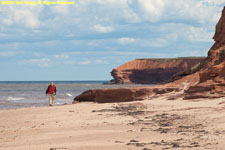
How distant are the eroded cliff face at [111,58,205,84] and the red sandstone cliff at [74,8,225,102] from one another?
12462 centimetres

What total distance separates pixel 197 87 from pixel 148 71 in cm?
13795

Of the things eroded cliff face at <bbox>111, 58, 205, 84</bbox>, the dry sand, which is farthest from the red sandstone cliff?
eroded cliff face at <bbox>111, 58, 205, 84</bbox>

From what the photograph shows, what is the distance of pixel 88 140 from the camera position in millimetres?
7590

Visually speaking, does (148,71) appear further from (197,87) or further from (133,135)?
(133,135)

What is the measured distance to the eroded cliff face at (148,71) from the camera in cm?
15012

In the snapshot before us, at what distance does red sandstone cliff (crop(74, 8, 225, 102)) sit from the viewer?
1517 centimetres

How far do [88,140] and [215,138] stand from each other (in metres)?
2.36

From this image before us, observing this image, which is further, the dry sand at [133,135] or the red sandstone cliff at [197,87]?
the red sandstone cliff at [197,87]

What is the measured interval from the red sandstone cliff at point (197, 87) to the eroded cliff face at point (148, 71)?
409 feet

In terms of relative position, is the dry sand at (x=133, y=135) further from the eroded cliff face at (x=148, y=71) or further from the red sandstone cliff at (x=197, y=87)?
the eroded cliff face at (x=148, y=71)

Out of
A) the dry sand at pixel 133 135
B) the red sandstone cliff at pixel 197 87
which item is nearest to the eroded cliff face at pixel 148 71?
the red sandstone cliff at pixel 197 87

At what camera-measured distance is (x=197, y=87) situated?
614 inches

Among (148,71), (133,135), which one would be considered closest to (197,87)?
(133,135)

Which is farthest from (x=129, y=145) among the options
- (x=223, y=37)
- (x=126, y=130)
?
(x=223, y=37)
